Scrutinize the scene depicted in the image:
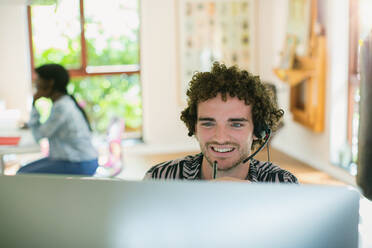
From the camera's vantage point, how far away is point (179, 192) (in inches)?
35.8

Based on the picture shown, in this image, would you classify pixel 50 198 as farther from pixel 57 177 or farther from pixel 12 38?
pixel 12 38

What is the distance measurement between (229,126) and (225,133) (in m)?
0.03

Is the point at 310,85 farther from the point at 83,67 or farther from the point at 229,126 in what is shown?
the point at 229,126

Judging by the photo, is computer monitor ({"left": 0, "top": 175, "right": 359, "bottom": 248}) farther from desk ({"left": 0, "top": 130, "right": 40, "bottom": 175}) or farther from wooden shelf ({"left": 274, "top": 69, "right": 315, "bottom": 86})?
wooden shelf ({"left": 274, "top": 69, "right": 315, "bottom": 86})

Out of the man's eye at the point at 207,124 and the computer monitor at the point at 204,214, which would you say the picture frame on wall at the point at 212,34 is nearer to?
the man's eye at the point at 207,124

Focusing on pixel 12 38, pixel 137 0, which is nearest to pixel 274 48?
pixel 137 0

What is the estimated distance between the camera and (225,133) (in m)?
1.59

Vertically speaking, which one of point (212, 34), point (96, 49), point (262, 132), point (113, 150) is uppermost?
point (212, 34)

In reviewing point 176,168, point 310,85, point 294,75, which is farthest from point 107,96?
point 176,168

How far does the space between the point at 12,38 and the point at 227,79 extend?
4.36m

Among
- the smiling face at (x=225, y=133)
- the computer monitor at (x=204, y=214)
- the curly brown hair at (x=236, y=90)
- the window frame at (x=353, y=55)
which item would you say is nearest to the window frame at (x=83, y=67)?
the window frame at (x=353, y=55)

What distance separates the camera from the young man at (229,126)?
5.22ft

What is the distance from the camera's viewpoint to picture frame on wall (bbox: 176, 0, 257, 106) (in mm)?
6027

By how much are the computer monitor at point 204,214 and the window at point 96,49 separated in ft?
16.0
